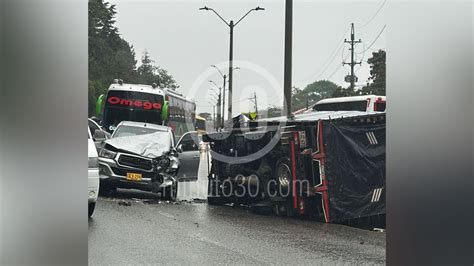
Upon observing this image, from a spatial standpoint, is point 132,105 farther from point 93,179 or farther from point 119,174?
point 93,179

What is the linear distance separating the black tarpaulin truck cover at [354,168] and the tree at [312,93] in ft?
14.5

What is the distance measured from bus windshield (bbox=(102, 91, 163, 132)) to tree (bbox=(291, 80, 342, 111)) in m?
5.62

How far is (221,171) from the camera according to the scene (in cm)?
1413

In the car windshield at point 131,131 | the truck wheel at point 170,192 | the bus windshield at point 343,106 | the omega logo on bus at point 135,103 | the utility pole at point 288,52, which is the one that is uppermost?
the utility pole at point 288,52

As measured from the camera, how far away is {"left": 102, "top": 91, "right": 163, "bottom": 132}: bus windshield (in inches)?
877

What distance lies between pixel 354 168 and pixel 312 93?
29.7 feet

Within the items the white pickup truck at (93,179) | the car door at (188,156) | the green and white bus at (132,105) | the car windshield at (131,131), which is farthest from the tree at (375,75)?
the white pickup truck at (93,179)

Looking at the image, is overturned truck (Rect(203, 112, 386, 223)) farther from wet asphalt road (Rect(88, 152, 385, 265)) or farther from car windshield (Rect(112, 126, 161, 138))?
car windshield (Rect(112, 126, 161, 138))

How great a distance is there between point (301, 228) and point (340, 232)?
0.71 meters

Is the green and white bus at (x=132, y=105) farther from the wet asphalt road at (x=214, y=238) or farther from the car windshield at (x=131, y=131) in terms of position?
the wet asphalt road at (x=214, y=238)

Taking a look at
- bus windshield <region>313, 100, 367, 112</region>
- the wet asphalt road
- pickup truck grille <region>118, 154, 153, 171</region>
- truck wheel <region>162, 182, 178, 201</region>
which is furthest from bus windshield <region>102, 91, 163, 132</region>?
the wet asphalt road

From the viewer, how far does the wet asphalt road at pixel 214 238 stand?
27.3 ft
